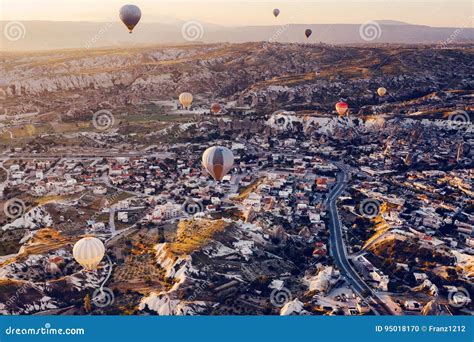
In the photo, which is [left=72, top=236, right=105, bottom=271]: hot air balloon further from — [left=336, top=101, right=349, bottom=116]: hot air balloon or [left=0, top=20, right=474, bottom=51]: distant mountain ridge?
[left=0, top=20, right=474, bottom=51]: distant mountain ridge

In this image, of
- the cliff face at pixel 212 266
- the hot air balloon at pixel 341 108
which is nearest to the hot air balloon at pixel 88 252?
the cliff face at pixel 212 266

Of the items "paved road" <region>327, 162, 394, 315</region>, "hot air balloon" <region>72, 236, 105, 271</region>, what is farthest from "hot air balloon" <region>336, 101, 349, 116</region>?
"hot air balloon" <region>72, 236, 105, 271</region>

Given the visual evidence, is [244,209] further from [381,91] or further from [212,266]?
[381,91]

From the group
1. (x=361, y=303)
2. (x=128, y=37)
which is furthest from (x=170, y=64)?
(x=128, y=37)

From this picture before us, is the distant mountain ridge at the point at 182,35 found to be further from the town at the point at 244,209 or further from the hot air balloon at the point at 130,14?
the hot air balloon at the point at 130,14

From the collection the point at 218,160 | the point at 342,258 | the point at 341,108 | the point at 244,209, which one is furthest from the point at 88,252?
the point at 341,108

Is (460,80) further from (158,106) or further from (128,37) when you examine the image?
(128,37)
